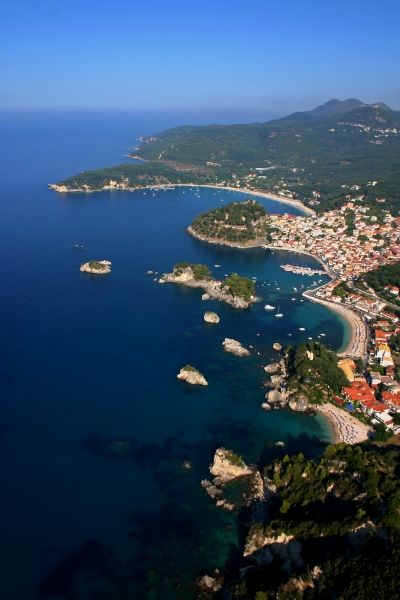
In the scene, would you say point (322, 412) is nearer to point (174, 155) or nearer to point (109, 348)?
point (109, 348)

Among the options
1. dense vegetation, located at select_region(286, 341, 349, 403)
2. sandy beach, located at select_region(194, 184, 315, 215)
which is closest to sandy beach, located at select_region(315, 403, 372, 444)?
dense vegetation, located at select_region(286, 341, 349, 403)

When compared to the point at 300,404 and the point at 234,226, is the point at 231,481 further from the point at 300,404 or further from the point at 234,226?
the point at 234,226

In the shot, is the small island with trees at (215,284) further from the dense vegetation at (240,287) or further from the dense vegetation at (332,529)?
the dense vegetation at (332,529)

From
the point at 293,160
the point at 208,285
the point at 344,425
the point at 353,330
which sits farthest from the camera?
the point at 293,160

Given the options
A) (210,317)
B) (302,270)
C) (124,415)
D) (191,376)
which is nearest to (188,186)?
(302,270)

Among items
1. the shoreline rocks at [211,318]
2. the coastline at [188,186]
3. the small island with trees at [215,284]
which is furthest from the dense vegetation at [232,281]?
the coastline at [188,186]

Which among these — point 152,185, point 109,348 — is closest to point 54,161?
point 152,185

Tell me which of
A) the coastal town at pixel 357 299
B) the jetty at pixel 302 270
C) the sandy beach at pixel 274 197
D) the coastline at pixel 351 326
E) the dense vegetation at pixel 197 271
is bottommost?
the sandy beach at pixel 274 197
